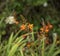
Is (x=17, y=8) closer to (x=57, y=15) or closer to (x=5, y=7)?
(x=5, y=7)

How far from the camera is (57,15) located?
15.5 ft

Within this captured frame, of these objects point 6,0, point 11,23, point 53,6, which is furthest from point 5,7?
point 53,6

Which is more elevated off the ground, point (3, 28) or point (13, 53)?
point (3, 28)

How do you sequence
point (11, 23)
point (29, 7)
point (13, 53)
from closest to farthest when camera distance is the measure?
point (13, 53) → point (11, 23) → point (29, 7)

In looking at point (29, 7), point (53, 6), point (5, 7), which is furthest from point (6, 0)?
point (53, 6)

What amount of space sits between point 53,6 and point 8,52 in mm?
1832

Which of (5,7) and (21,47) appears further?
(5,7)

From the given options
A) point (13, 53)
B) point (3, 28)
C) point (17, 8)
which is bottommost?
point (13, 53)

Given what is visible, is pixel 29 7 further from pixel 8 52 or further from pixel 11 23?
pixel 8 52

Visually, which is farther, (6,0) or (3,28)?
(6,0)

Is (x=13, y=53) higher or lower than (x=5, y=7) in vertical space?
lower

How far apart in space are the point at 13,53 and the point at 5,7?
1.71m

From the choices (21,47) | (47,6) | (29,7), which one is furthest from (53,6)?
(21,47)

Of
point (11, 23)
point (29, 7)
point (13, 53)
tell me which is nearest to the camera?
point (13, 53)
